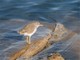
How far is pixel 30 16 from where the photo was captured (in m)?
11.9

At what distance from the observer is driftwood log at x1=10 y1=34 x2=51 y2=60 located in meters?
8.11

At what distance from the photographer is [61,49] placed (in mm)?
8648

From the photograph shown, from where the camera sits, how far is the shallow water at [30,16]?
8992mm

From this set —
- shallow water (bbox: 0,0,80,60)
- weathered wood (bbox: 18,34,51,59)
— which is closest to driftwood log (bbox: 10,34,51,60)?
weathered wood (bbox: 18,34,51,59)

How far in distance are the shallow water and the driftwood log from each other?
242 mm

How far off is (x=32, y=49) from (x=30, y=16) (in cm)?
361

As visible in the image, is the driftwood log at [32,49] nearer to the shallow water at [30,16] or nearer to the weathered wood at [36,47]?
the weathered wood at [36,47]

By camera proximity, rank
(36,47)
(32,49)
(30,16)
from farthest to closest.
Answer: (30,16), (36,47), (32,49)

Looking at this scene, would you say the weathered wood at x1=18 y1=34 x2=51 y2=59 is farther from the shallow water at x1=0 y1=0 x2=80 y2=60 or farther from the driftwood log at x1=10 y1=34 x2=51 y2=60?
the shallow water at x1=0 y1=0 x2=80 y2=60

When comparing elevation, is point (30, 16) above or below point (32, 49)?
above

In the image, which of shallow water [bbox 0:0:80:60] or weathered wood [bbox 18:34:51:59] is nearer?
weathered wood [bbox 18:34:51:59]

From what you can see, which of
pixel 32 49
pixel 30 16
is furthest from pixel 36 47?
pixel 30 16

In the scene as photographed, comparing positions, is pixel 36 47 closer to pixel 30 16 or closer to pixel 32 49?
pixel 32 49

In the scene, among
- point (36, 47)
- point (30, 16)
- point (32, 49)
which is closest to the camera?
point (32, 49)
